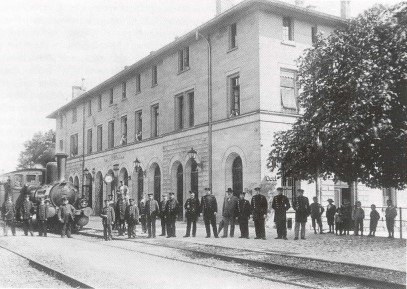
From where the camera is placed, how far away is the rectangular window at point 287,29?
917 inches

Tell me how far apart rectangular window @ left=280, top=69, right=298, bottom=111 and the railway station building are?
1.8 inches

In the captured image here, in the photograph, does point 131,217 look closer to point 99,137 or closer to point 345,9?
point 345,9

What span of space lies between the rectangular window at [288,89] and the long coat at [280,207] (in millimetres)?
7369

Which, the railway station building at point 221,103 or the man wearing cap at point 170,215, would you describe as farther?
the railway station building at point 221,103

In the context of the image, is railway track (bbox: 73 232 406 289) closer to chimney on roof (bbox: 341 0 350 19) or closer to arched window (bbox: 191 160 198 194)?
arched window (bbox: 191 160 198 194)

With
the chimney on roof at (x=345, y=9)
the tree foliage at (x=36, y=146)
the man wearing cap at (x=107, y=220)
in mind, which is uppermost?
the chimney on roof at (x=345, y=9)

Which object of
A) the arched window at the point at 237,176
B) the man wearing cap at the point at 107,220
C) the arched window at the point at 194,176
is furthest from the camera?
the arched window at the point at 194,176

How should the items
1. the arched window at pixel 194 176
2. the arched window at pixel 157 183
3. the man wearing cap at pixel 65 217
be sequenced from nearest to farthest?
the man wearing cap at pixel 65 217
the arched window at pixel 194 176
the arched window at pixel 157 183

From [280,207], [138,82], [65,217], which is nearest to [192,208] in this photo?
[280,207]

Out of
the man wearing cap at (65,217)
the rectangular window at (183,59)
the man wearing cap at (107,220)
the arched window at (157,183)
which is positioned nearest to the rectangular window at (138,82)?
the rectangular window at (183,59)

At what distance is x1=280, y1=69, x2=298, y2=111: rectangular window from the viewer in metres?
22.8

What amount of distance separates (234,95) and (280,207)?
8.99 m

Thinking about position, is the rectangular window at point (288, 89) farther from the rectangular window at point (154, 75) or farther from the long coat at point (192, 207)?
the rectangular window at point (154, 75)

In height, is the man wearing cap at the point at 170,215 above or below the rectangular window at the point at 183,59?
below
